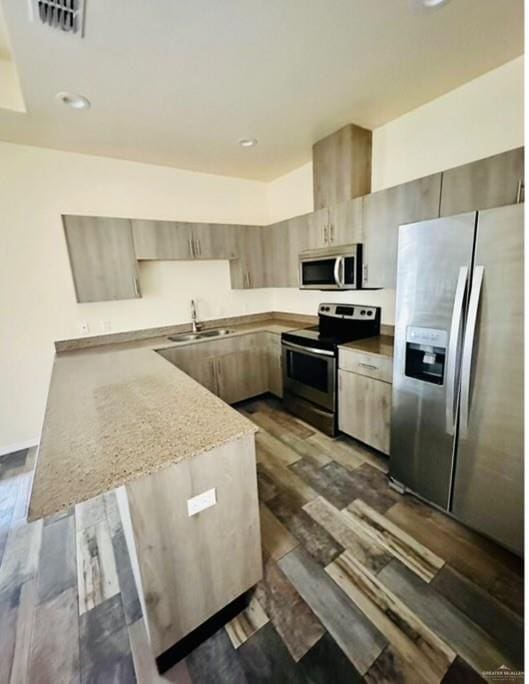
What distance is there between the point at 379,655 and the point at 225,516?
830 mm

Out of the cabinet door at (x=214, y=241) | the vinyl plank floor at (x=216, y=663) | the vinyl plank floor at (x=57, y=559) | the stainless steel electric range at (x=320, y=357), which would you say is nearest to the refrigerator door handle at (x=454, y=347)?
the stainless steel electric range at (x=320, y=357)

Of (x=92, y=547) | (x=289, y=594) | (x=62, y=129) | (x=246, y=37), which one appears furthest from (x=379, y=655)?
(x=62, y=129)

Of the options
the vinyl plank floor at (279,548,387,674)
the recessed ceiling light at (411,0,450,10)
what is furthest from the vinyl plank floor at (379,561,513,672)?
the recessed ceiling light at (411,0,450,10)

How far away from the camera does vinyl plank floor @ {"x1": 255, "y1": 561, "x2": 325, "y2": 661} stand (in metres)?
1.27

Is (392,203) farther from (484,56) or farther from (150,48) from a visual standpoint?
(150,48)

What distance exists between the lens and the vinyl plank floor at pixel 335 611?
4.04 ft

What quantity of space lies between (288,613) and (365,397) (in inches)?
59.2

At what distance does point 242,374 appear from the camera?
3.48m

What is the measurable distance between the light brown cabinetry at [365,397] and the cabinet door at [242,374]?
1199 mm

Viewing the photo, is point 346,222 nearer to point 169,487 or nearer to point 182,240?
point 182,240

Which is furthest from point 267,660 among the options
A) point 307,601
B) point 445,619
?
point 445,619

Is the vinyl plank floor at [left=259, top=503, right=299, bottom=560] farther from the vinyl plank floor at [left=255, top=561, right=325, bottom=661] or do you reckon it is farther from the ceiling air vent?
the ceiling air vent

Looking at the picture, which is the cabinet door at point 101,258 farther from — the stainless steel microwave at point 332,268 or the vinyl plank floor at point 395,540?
the vinyl plank floor at point 395,540

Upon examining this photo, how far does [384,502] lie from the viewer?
2.03 metres
